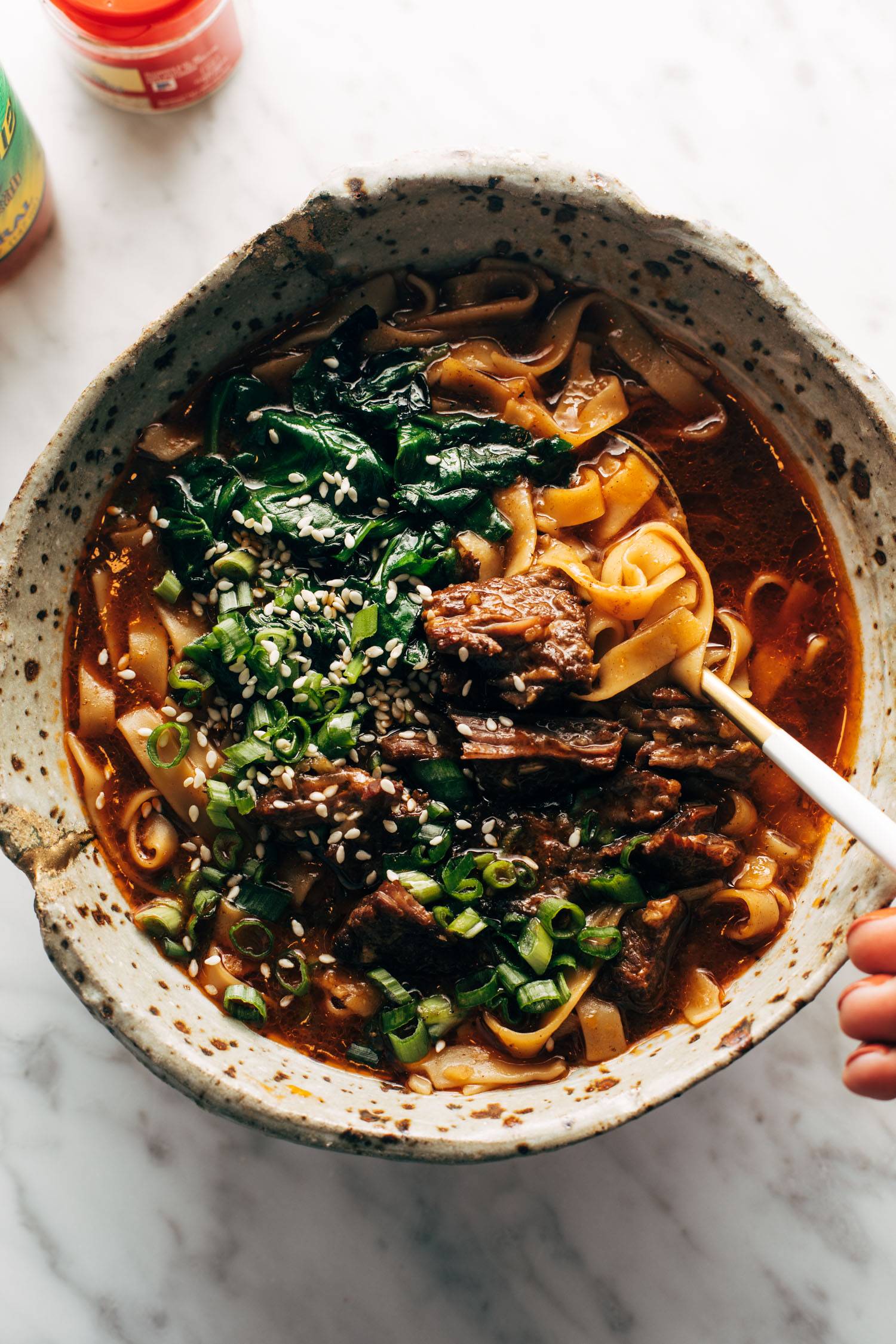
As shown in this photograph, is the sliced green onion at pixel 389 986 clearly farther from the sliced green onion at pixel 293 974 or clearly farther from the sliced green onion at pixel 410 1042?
the sliced green onion at pixel 293 974

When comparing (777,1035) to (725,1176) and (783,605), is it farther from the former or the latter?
(783,605)

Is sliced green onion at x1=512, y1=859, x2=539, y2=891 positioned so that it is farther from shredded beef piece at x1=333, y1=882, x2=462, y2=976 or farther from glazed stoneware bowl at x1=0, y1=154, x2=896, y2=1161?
glazed stoneware bowl at x1=0, y1=154, x2=896, y2=1161

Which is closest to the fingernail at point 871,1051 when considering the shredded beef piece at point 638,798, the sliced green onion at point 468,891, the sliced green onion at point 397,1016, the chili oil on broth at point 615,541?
the chili oil on broth at point 615,541

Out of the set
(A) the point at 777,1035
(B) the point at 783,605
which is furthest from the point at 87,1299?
(B) the point at 783,605

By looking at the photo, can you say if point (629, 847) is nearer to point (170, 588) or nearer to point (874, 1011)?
point (874, 1011)

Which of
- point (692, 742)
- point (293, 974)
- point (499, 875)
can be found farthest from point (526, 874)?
point (293, 974)

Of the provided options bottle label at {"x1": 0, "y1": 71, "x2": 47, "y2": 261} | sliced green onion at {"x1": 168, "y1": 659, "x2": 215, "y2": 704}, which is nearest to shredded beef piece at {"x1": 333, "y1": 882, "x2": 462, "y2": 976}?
sliced green onion at {"x1": 168, "y1": 659, "x2": 215, "y2": 704}
